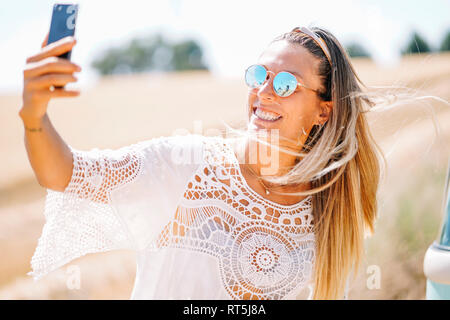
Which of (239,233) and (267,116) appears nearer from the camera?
(239,233)

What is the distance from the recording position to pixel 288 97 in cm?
257

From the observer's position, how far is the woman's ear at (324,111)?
2816 millimetres

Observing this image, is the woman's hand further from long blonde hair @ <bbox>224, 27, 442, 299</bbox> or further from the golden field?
the golden field

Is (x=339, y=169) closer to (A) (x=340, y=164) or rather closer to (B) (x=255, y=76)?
(A) (x=340, y=164)

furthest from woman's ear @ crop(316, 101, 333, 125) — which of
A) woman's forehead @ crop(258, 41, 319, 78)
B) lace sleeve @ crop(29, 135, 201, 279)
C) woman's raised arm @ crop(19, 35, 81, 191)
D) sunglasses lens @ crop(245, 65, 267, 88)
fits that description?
woman's raised arm @ crop(19, 35, 81, 191)

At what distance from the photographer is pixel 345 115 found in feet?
9.30

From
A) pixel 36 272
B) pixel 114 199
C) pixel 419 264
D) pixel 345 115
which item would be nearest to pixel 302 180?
pixel 345 115

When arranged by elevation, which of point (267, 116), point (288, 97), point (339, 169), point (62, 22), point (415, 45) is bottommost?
point (339, 169)

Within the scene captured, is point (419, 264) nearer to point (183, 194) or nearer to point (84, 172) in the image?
point (183, 194)

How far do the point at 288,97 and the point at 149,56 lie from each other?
60.0m

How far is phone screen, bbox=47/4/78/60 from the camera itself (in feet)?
5.52

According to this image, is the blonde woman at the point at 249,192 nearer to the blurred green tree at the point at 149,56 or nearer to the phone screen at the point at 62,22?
the phone screen at the point at 62,22

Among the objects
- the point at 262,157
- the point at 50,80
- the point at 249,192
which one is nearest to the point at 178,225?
the point at 249,192

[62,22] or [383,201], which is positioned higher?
[62,22]
